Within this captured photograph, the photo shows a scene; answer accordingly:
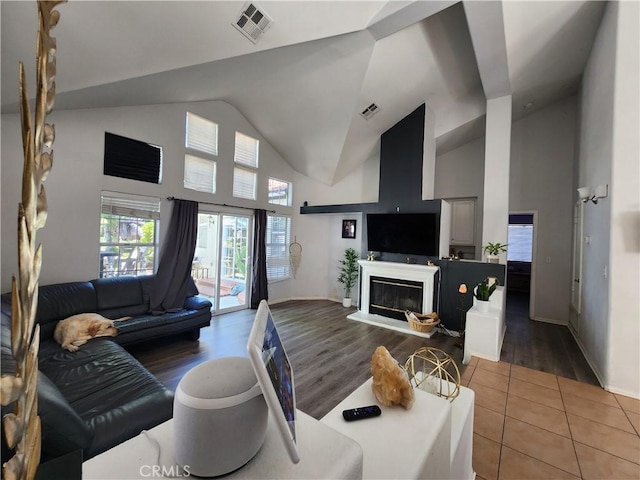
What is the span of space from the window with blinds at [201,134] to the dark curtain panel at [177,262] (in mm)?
1007

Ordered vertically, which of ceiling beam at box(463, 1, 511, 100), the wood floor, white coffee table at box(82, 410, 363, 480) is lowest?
the wood floor

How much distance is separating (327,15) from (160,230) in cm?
351

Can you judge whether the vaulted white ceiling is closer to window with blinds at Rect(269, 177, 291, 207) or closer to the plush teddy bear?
window with blinds at Rect(269, 177, 291, 207)

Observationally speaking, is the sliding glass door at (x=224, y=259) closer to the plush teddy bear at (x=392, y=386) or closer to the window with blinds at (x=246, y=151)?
the window with blinds at (x=246, y=151)

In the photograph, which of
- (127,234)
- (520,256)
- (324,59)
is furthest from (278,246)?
(520,256)

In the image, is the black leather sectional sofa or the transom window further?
the transom window

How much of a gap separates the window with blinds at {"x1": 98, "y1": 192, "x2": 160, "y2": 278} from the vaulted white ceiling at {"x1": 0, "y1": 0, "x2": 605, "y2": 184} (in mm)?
1228

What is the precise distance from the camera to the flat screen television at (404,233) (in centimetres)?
472

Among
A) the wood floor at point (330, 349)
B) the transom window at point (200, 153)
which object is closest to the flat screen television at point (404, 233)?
the wood floor at point (330, 349)

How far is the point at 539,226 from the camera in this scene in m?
5.37

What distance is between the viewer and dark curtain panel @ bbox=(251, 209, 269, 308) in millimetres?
5574

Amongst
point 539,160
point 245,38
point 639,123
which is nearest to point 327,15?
point 245,38

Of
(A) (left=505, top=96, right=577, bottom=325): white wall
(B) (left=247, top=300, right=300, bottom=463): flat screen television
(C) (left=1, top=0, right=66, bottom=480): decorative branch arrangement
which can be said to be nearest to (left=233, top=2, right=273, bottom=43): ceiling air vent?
(C) (left=1, top=0, right=66, bottom=480): decorative branch arrangement

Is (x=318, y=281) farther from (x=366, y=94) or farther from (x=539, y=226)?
(x=539, y=226)
